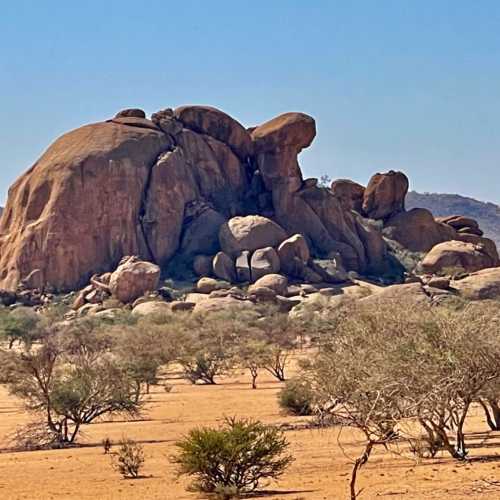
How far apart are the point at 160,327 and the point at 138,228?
3089cm

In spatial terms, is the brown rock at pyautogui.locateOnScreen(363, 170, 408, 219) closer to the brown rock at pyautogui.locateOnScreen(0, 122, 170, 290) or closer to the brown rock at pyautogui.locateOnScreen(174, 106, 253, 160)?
the brown rock at pyautogui.locateOnScreen(174, 106, 253, 160)

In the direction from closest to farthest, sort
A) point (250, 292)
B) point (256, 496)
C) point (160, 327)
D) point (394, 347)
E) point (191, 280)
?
Result: point (256, 496), point (394, 347), point (160, 327), point (250, 292), point (191, 280)

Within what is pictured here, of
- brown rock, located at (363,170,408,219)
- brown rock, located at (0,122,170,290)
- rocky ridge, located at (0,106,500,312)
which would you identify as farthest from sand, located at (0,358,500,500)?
brown rock, located at (363,170,408,219)

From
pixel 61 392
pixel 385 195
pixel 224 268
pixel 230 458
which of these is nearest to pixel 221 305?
pixel 224 268

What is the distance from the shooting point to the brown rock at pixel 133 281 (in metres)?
89.3

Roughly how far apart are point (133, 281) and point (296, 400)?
172ft

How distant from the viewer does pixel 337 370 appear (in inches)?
936

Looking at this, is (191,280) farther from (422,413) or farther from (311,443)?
(422,413)

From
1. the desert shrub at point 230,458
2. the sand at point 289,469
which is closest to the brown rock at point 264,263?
the sand at point 289,469

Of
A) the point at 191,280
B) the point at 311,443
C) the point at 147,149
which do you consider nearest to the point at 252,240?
the point at 191,280

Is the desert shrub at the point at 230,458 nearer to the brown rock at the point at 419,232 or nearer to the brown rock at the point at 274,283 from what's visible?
the brown rock at the point at 274,283

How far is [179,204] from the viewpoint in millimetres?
100375

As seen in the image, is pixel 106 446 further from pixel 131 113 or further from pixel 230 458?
pixel 131 113

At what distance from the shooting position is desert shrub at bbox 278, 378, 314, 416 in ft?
125
